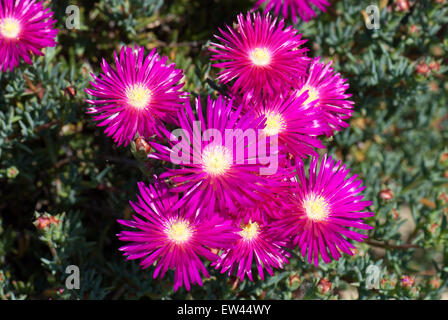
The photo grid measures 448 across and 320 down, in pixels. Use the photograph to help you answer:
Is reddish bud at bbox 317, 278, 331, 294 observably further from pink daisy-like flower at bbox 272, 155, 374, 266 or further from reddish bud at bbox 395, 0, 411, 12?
reddish bud at bbox 395, 0, 411, 12

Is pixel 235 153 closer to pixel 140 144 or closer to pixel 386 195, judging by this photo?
pixel 140 144

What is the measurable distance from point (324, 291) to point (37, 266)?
94 cm

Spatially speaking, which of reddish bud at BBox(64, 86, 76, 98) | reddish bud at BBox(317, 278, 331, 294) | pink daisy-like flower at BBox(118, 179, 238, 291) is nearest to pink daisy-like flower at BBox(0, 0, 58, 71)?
reddish bud at BBox(64, 86, 76, 98)

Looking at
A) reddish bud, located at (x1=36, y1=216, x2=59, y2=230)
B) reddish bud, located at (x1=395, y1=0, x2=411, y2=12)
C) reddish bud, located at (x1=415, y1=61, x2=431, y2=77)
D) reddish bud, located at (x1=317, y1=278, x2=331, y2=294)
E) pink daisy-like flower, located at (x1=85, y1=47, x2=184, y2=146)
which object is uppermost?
reddish bud, located at (x1=395, y1=0, x2=411, y2=12)

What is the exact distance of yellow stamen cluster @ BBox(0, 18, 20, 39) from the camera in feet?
3.32

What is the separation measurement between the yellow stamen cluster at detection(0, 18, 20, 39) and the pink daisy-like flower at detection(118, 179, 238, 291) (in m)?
0.46

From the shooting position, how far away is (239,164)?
2.88ft

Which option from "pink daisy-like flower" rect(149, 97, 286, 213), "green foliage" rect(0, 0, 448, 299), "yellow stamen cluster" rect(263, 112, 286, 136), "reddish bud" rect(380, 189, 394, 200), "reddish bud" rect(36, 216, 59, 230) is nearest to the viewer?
"pink daisy-like flower" rect(149, 97, 286, 213)

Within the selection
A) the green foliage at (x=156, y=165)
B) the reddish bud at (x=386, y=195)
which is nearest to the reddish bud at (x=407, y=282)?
the green foliage at (x=156, y=165)

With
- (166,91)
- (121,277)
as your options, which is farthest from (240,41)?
(121,277)

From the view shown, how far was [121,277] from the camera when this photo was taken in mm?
1282

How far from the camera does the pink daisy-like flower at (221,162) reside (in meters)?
0.83

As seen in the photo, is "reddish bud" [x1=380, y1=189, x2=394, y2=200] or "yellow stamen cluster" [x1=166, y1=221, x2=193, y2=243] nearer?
"yellow stamen cluster" [x1=166, y1=221, x2=193, y2=243]

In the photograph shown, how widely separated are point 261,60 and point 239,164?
0.24m
